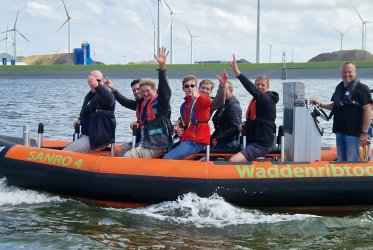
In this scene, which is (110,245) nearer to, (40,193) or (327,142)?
(40,193)

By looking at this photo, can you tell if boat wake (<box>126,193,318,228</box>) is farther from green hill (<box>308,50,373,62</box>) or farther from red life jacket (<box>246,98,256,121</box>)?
green hill (<box>308,50,373,62</box>)

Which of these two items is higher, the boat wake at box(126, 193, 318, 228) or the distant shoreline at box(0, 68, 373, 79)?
the distant shoreline at box(0, 68, 373, 79)

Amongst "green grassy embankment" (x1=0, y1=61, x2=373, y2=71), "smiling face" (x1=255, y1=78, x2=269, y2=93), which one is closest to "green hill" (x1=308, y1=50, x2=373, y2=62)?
"green grassy embankment" (x1=0, y1=61, x2=373, y2=71)

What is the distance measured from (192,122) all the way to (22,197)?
9.00ft

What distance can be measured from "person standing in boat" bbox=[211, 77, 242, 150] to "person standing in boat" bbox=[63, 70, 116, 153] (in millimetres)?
1551

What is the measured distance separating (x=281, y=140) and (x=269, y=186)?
75cm

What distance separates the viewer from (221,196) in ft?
26.5

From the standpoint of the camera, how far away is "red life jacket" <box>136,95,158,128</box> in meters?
8.23

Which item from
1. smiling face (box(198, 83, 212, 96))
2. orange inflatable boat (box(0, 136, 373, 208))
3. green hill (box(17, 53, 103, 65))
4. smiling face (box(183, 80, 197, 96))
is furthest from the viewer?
green hill (box(17, 53, 103, 65))

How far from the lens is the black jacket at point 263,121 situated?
8141 millimetres

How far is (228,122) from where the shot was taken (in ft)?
28.2

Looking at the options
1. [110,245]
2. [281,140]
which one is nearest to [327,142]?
[281,140]

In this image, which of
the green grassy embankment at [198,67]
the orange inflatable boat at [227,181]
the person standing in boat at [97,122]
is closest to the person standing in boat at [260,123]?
the orange inflatable boat at [227,181]

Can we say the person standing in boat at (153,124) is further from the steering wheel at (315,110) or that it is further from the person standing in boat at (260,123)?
the steering wheel at (315,110)
